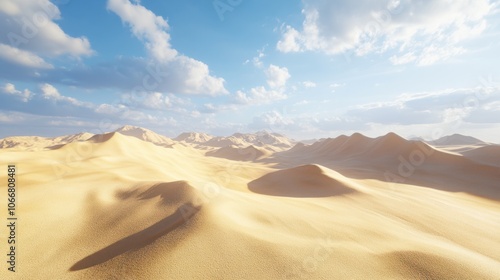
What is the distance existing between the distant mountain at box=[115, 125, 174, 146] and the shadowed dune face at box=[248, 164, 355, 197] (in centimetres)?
10484

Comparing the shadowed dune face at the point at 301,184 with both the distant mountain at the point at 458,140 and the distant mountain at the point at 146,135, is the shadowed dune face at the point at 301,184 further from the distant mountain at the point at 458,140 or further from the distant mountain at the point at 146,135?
the distant mountain at the point at 146,135

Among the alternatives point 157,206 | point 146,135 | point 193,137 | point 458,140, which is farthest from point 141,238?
point 193,137

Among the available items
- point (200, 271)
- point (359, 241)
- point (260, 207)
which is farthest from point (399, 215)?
point (200, 271)

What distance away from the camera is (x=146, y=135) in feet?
474

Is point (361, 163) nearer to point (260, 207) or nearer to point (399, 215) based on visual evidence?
point (399, 215)

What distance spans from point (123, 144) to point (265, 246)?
80.8 ft

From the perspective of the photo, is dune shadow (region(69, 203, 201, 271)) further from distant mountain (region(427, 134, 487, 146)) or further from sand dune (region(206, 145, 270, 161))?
distant mountain (region(427, 134, 487, 146))

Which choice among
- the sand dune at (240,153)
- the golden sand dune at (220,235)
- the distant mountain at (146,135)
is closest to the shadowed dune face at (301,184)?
the golden sand dune at (220,235)

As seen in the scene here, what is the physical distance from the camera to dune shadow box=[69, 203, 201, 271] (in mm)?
5191

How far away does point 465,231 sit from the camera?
8.87 meters

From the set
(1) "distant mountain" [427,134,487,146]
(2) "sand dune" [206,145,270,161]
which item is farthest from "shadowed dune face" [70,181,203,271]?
(1) "distant mountain" [427,134,487,146]

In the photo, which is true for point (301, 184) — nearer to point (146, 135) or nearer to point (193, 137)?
point (146, 135)

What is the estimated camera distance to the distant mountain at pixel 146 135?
422 ft

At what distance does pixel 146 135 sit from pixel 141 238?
498 feet
